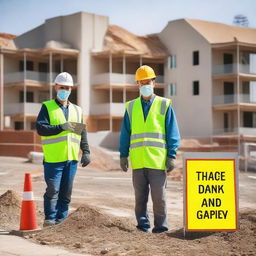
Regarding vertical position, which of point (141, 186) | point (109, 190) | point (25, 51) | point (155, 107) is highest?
point (25, 51)

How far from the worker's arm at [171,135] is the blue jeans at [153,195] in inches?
11.7

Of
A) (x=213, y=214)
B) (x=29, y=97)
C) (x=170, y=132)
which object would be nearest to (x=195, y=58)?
(x=29, y=97)

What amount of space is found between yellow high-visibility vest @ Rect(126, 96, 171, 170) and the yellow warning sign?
513mm

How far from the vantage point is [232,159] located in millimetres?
7465

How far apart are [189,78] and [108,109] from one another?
24.2 feet

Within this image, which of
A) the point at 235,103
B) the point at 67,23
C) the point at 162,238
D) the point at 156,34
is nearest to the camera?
the point at 162,238

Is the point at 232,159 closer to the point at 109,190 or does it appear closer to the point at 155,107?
the point at 155,107

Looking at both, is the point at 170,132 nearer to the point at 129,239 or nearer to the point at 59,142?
the point at 129,239

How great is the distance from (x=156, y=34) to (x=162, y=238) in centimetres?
4929

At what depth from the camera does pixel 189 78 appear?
51.3 meters

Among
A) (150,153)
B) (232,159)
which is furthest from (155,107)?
(232,159)

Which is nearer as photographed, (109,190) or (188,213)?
(188,213)

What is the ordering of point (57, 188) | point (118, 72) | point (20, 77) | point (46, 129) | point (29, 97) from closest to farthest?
point (57, 188), point (46, 129), point (20, 77), point (29, 97), point (118, 72)

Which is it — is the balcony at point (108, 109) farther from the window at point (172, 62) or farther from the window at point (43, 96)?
the window at point (172, 62)
